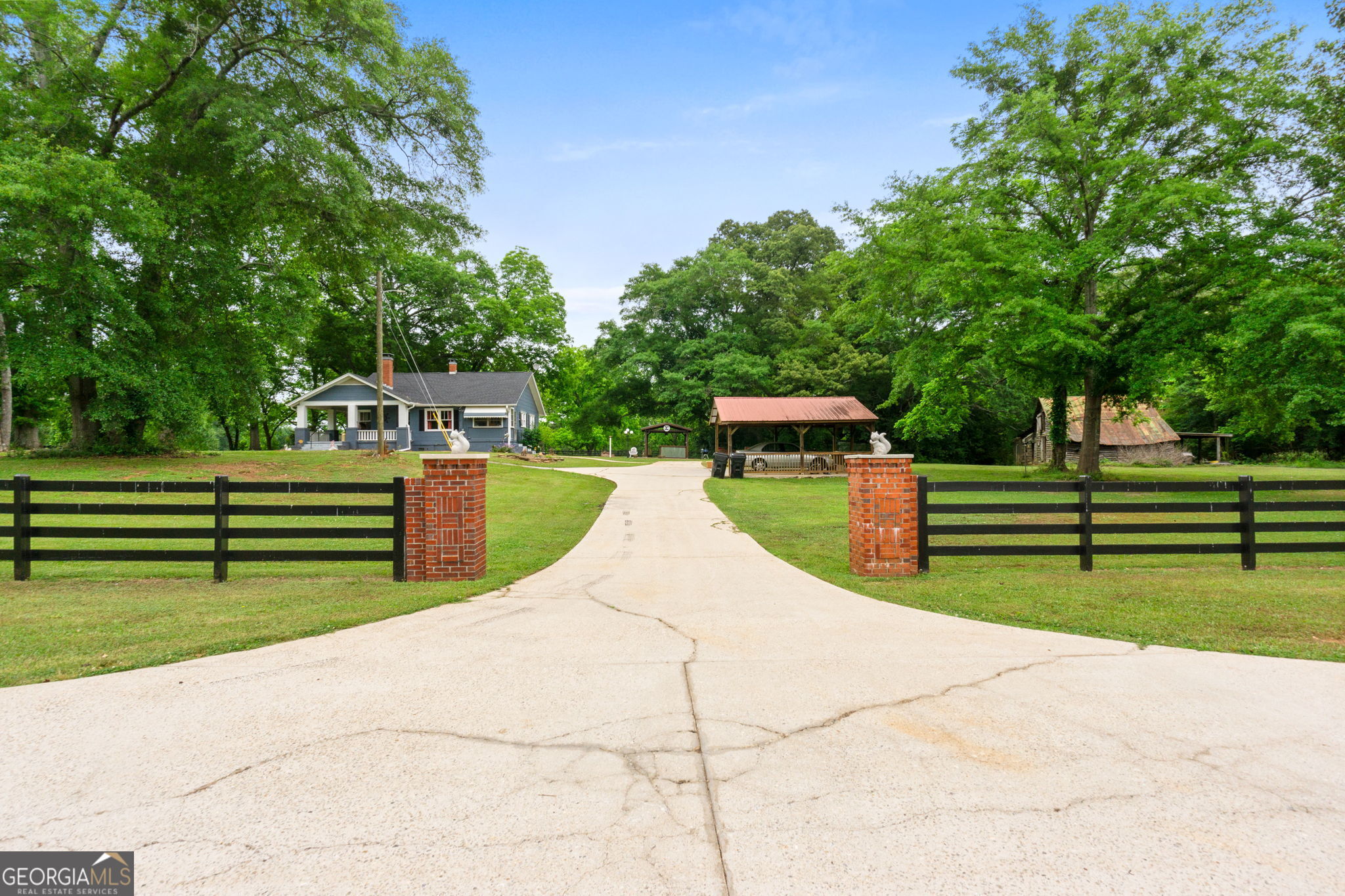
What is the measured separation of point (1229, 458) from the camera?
4353 cm

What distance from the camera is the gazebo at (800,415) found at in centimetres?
2869

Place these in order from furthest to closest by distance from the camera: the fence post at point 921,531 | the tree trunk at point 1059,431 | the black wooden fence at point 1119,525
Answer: the tree trunk at point 1059,431
the fence post at point 921,531
the black wooden fence at point 1119,525

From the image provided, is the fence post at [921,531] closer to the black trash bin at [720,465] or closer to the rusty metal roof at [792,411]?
the black trash bin at [720,465]

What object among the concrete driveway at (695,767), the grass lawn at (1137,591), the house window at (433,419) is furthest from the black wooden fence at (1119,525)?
the house window at (433,419)

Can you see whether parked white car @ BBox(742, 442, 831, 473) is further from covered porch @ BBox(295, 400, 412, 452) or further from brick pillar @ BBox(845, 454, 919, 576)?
brick pillar @ BBox(845, 454, 919, 576)

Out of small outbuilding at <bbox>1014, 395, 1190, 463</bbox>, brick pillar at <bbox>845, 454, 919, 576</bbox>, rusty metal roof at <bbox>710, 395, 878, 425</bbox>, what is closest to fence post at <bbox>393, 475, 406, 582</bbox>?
brick pillar at <bbox>845, 454, 919, 576</bbox>

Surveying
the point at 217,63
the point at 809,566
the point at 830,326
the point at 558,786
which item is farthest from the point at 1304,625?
the point at 830,326

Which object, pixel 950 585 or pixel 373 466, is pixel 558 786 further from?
pixel 373 466

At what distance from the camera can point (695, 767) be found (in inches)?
112

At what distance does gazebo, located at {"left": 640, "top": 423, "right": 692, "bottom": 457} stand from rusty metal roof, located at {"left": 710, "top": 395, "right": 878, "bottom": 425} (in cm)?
1399

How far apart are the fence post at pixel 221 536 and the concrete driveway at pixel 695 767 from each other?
341 cm

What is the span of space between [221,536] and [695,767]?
7017 millimetres

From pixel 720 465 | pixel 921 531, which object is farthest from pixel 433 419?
pixel 921 531

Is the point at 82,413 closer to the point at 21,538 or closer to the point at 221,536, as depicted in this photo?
the point at 21,538
